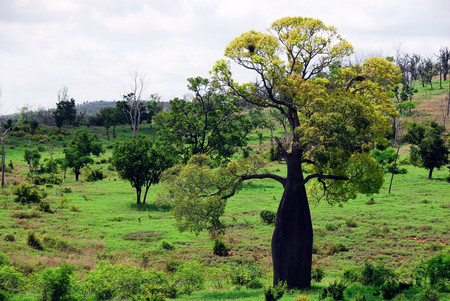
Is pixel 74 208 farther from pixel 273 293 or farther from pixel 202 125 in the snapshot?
pixel 273 293

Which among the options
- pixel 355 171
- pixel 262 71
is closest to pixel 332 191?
pixel 355 171

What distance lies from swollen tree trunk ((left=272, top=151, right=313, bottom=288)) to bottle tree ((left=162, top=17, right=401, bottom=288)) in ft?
0.14

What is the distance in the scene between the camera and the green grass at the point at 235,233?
75.3ft

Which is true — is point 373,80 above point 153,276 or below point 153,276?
above

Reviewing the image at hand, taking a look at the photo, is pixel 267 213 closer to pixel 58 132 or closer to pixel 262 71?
pixel 262 71

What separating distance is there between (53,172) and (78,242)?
124ft

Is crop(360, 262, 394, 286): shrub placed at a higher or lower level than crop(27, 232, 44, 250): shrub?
higher

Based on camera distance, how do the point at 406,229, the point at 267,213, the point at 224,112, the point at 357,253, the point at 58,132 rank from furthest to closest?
the point at 58,132 < the point at 224,112 < the point at 267,213 < the point at 406,229 < the point at 357,253

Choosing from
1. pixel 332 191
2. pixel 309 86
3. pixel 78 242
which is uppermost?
pixel 309 86

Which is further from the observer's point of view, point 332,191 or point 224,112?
point 224,112

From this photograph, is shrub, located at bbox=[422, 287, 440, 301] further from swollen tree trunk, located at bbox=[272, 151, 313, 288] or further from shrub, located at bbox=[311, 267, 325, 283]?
shrub, located at bbox=[311, 267, 325, 283]

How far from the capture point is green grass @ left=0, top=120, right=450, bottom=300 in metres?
22.9

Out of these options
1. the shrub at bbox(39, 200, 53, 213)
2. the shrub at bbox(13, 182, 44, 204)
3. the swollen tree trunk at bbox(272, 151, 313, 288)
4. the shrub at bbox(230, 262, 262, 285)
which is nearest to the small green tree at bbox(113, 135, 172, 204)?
the shrub at bbox(39, 200, 53, 213)

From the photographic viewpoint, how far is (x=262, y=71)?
16.5 m
